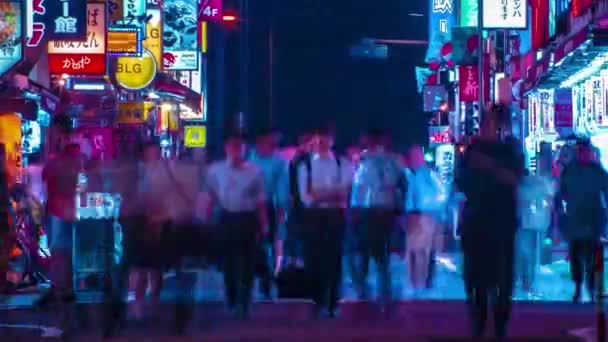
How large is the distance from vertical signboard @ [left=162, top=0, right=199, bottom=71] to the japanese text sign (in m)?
13.7

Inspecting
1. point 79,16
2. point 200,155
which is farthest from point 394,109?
point 200,155

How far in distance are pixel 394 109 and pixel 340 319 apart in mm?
82616

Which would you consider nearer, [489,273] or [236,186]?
[489,273]

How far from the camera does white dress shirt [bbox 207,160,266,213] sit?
47.8 ft

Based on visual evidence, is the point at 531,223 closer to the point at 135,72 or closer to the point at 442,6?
the point at 135,72

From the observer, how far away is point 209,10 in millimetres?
40969

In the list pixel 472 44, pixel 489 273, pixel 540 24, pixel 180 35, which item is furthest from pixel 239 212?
pixel 180 35

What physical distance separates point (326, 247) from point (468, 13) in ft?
85.2

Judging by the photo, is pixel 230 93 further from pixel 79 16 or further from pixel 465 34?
pixel 79 16

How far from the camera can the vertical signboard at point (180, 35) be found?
1713 inches

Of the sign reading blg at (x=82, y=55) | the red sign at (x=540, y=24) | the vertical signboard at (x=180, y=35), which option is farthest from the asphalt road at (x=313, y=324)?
the vertical signboard at (x=180, y=35)

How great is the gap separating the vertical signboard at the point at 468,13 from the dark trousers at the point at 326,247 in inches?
988

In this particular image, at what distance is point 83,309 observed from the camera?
1394cm

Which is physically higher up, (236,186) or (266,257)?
(236,186)
